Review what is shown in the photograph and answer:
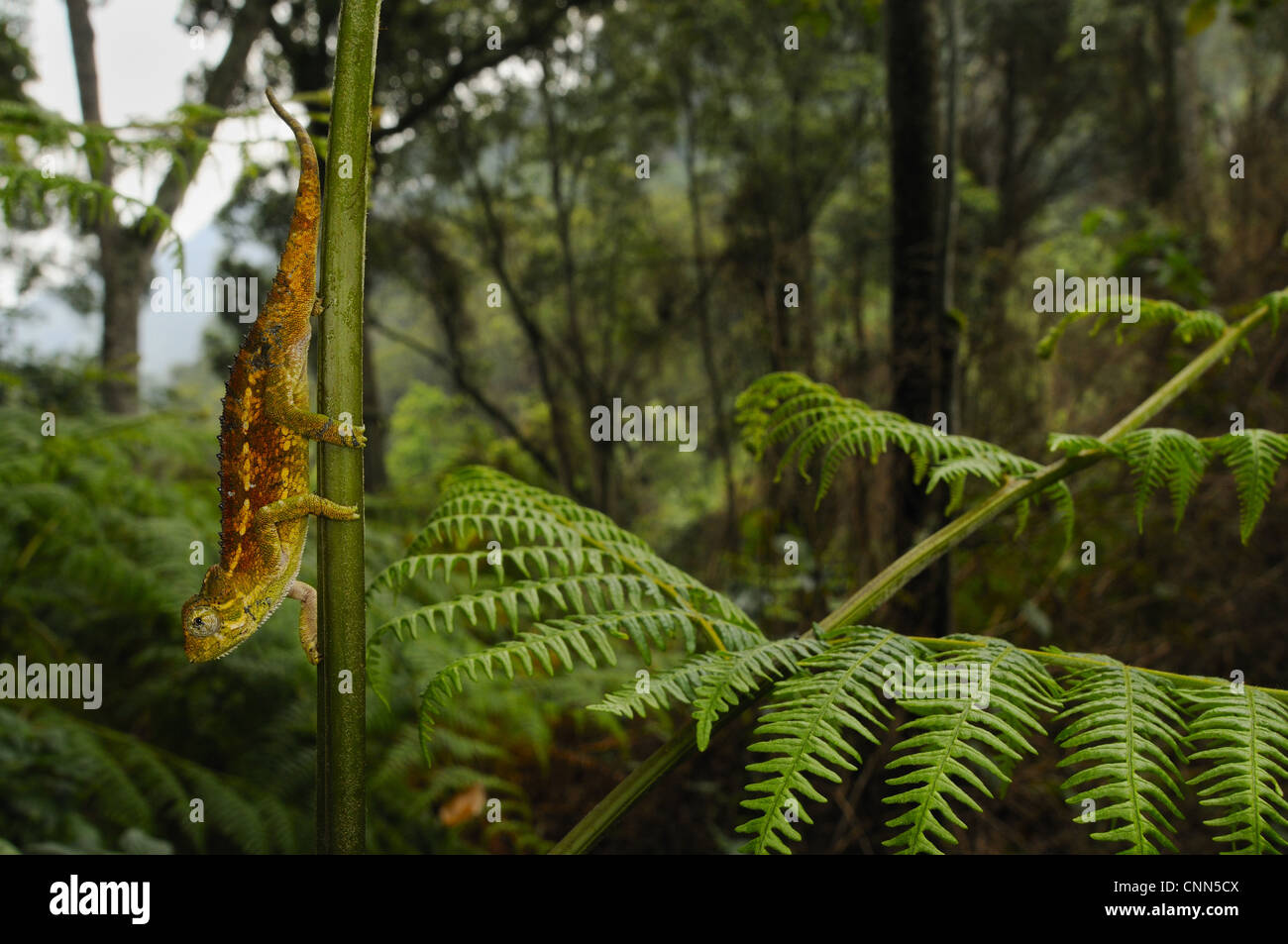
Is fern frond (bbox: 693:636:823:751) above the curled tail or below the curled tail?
below

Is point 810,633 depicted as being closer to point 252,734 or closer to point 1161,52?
point 252,734

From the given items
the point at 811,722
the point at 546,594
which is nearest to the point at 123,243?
the point at 546,594

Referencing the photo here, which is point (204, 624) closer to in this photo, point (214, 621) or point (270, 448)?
point (214, 621)

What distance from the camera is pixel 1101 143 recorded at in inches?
462

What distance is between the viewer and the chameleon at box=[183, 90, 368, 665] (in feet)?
1.73

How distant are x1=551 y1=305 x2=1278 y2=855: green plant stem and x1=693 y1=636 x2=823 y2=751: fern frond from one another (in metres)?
0.03

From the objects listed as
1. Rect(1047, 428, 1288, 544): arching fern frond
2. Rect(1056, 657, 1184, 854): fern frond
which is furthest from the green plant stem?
Rect(1056, 657, 1184, 854): fern frond

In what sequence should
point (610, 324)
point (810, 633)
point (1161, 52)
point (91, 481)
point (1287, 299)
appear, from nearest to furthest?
point (810, 633) → point (1287, 299) → point (91, 481) → point (610, 324) → point (1161, 52)

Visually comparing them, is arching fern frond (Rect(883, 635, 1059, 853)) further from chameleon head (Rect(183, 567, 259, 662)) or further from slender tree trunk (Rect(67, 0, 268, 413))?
slender tree trunk (Rect(67, 0, 268, 413))

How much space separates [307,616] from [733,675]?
1.08ft

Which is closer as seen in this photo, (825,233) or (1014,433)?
(1014,433)

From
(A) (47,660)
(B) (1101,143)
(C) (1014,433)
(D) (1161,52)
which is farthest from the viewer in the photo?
(B) (1101,143)

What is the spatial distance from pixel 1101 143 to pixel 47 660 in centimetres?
1402
